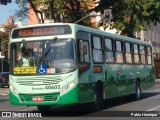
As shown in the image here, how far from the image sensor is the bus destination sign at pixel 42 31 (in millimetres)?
15102

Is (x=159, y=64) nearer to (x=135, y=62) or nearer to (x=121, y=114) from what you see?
(x=135, y=62)

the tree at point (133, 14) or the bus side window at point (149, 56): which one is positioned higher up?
the tree at point (133, 14)

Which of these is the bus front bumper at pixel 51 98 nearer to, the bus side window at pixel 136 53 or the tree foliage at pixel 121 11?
the bus side window at pixel 136 53

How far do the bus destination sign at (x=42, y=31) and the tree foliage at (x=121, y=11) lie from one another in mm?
22575

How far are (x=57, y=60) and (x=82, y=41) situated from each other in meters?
1.27

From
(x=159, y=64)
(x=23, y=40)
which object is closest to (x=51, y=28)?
(x=23, y=40)

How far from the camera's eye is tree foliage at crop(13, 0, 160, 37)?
37.4 meters

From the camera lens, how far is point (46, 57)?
14867 millimetres

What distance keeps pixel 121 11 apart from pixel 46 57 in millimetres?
24602

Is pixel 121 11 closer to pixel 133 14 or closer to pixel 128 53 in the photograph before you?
pixel 133 14

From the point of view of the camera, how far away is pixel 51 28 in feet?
50.1

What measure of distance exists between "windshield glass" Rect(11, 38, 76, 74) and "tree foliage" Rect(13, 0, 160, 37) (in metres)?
23.0

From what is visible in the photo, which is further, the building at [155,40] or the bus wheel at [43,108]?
the building at [155,40]

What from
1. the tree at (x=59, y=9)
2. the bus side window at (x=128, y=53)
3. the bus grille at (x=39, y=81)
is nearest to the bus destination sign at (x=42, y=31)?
the bus grille at (x=39, y=81)
